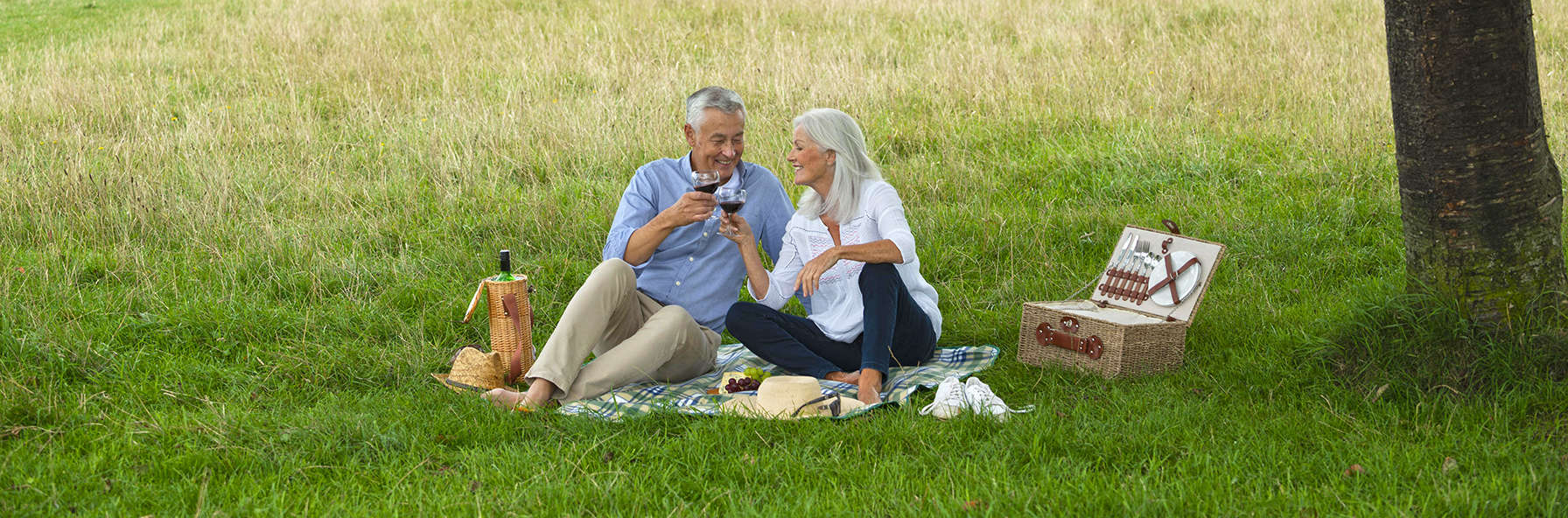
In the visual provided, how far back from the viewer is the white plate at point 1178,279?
4.99 metres

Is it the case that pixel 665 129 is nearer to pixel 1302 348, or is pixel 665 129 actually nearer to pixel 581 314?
pixel 581 314

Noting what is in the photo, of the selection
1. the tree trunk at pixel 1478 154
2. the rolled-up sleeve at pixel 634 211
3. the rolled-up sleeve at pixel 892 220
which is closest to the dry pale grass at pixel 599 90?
the rolled-up sleeve at pixel 634 211

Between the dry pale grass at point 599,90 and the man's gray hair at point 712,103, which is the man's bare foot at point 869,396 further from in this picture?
the dry pale grass at point 599,90

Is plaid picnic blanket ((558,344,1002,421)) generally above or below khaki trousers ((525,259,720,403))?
below

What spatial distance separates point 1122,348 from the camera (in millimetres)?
4684

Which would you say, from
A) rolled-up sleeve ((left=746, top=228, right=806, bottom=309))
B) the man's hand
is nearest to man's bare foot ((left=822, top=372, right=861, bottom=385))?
rolled-up sleeve ((left=746, top=228, right=806, bottom=309))

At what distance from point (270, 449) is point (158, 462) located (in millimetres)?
339

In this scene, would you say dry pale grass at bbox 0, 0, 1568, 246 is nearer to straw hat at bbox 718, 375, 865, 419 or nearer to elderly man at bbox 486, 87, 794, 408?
elderly man at bbox 486, 87, 794, 408

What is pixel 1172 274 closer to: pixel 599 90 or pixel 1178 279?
pixel 1178 279

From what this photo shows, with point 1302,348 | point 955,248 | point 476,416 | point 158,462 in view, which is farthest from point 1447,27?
point 158,462

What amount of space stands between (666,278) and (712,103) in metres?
0.81

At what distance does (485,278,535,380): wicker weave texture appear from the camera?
16.1 feet

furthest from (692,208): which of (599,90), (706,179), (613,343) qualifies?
(599,90)

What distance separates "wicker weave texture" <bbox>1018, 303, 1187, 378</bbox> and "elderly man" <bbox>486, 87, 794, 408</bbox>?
1272mm
